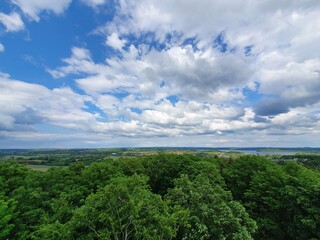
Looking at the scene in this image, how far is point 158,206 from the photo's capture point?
2164 cm

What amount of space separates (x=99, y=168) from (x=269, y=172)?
33564mm

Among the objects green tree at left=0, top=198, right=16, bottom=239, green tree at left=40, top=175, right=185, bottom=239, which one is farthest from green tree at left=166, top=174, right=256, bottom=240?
green tree at left=0, top=198, right=16, bottom=239

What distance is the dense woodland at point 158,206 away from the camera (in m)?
19.4

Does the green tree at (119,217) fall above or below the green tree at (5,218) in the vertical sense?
above

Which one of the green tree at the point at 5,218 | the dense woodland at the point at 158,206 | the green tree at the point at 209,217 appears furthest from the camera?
the green tree at the point at 5,218

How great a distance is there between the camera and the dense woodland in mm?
19359

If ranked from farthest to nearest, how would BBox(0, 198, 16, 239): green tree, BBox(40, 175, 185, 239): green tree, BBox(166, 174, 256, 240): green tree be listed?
BBox(0, 198, 16, 239): green tree
BBox(166, 174, 256, 240): green tree
BBox(40, 175, 185, 239): green tree

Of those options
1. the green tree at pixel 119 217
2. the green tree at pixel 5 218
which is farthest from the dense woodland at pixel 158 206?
the green tree at pixel 5 218

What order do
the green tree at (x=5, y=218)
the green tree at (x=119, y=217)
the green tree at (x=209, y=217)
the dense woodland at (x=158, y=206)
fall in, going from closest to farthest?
the green tree at (x=119, y=217)
the dense woodland at (x=158, y=206)
the green tree at (x=209, y=217)
the green tree at (x=5, y=218)

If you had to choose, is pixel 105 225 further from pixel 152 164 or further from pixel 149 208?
pixel 152 164

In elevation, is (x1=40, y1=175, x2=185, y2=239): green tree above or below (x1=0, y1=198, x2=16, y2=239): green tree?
above

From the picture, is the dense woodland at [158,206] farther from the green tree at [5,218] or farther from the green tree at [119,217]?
the green tree at [5,218]

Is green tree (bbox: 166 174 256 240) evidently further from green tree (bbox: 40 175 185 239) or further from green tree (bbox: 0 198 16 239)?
green tree (bbox: 0 198 16 239)

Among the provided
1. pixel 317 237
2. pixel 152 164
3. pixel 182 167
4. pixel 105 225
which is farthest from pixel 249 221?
pixel 152 164
